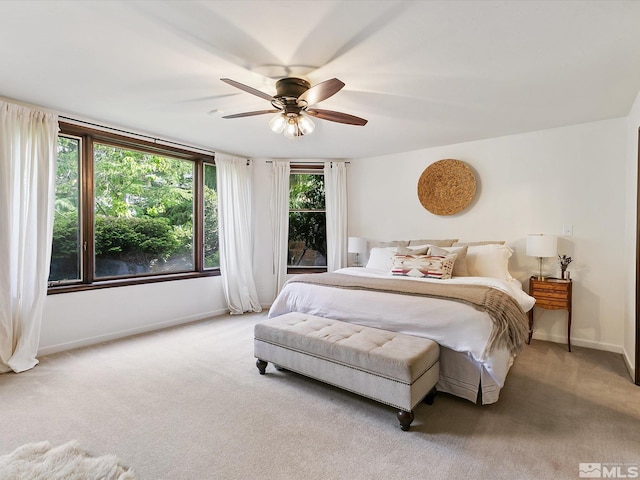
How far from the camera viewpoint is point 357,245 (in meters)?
4.85

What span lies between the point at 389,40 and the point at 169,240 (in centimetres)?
362

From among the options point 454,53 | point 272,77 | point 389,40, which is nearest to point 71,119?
point 272,77

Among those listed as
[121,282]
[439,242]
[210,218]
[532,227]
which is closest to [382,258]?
[439,242]

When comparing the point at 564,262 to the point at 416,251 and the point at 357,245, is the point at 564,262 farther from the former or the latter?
the point at 357,245

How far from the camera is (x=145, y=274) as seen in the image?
13.4 feet

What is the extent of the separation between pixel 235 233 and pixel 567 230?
13.6ft

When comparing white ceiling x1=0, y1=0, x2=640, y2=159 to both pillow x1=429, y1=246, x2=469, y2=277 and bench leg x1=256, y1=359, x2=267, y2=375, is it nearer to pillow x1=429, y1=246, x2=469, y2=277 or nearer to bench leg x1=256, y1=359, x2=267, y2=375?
pillow x1=429, y1=246, x2=469, y2=277

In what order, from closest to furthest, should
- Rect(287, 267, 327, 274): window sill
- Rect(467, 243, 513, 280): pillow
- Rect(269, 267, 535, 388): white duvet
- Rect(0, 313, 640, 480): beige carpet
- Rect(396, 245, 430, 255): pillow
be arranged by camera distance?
1. Rect(0, 313, 640, 480): beige carpet
2. Rect(269, 267, 535, 388): white duvet
3. Rect(467, 243, 513, 280): pillow
4. Rect(396, 245, 430, 255): pillow
5. Rect(287, 267, 327, 274): window sill

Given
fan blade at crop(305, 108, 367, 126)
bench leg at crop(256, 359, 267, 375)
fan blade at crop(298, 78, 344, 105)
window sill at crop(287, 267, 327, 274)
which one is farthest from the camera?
window sill at crop(287, 267, 327, 274)

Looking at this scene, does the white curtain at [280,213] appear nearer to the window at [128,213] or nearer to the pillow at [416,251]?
the window at [128,213]

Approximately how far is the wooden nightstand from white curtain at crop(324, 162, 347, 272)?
256cm

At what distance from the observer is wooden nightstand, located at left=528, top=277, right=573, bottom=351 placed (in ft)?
10.9

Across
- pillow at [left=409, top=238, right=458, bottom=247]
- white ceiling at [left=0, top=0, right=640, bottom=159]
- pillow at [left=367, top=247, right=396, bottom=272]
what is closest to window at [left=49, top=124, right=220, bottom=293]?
white ceiling at [left=0, top=0, right=640, bottom=159]

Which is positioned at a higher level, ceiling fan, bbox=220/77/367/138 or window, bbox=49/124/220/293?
ceiling fan, bbox=220/77/367/138
